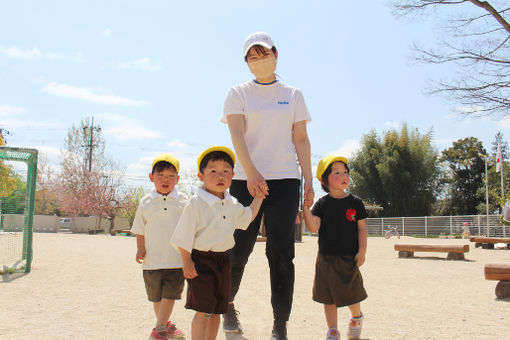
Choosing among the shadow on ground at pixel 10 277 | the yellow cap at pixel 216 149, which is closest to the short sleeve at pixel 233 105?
the yellow cap at pixel 216 149

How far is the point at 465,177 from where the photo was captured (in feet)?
137

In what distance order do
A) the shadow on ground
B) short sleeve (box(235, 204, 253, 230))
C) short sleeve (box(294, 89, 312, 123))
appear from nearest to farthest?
short sleeve (box(235, 204, 253, 230))
short sleeve (box(294, 89, 312, 123))
the shadow on ground

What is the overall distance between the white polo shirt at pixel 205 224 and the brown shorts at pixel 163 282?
2.88 feet

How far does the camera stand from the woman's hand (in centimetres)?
281

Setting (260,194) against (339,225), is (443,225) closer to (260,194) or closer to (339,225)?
Answer: (339,225)

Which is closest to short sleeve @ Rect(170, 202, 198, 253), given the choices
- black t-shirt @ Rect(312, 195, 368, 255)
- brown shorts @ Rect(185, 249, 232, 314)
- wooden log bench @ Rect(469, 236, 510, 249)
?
brown shorts @ Rect(185, 249, 232, 314)

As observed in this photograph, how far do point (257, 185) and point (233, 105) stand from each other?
65cm

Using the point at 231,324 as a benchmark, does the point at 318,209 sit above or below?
above

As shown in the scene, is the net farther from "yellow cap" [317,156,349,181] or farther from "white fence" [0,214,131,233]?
"white fence" [0,214,131,233]

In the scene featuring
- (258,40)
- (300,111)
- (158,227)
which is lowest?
(158,227)

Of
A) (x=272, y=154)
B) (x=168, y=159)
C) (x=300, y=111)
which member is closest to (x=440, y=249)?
(x=300, y=111)

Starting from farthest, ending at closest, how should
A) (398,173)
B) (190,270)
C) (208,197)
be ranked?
(398,173), (208,197), (190,270)

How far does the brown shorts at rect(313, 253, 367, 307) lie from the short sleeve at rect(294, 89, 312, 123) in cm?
104

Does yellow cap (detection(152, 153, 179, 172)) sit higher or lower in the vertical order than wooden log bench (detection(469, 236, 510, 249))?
higher
